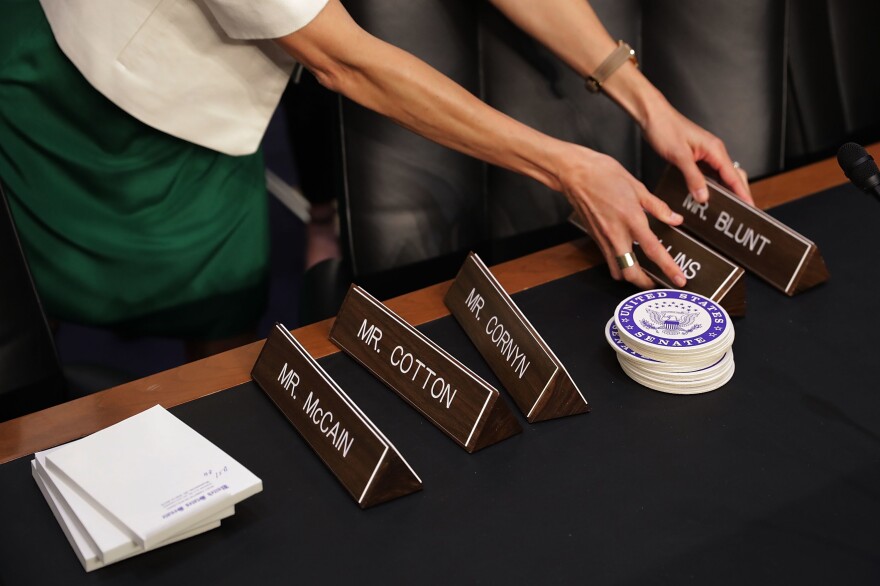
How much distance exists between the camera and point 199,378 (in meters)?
1.02

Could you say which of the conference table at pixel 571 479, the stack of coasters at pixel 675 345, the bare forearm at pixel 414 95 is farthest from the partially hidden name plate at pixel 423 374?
the bare forearm at pixel 414 95

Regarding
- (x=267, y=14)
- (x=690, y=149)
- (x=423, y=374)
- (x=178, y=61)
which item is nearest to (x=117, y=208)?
(x=178, y=61)

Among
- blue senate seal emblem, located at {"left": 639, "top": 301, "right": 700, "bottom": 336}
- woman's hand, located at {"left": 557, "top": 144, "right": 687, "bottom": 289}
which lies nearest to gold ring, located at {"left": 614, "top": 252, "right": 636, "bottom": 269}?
woman's hand, located at {"left": 557, "top": 144, "right": 687, "bottom": 289}

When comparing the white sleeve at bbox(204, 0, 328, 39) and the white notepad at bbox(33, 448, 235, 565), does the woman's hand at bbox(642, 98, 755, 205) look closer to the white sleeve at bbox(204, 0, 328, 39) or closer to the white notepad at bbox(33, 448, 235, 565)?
the white sleeve at bbox(204, 0, 328, 39)

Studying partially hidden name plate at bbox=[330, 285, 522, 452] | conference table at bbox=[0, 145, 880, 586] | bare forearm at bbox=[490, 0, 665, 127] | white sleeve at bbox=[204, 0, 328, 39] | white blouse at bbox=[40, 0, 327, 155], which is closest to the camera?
conference table at bbox=[0, 145, 880, 586]

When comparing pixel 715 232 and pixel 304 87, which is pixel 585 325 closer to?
pixel 715 232

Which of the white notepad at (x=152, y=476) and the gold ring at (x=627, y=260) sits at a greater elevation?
the white notepad at (x=152, y=476)

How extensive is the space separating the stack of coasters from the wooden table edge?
0.21m

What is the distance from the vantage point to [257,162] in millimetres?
1469

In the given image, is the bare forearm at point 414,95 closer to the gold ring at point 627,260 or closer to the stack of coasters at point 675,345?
the gold ring at point 627,260

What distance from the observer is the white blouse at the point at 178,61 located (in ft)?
3.88

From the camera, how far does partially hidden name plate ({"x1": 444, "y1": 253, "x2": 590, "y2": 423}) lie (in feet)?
3.00

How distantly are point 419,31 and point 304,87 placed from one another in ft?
3.68

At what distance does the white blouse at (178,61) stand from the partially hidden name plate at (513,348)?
0.38 m
